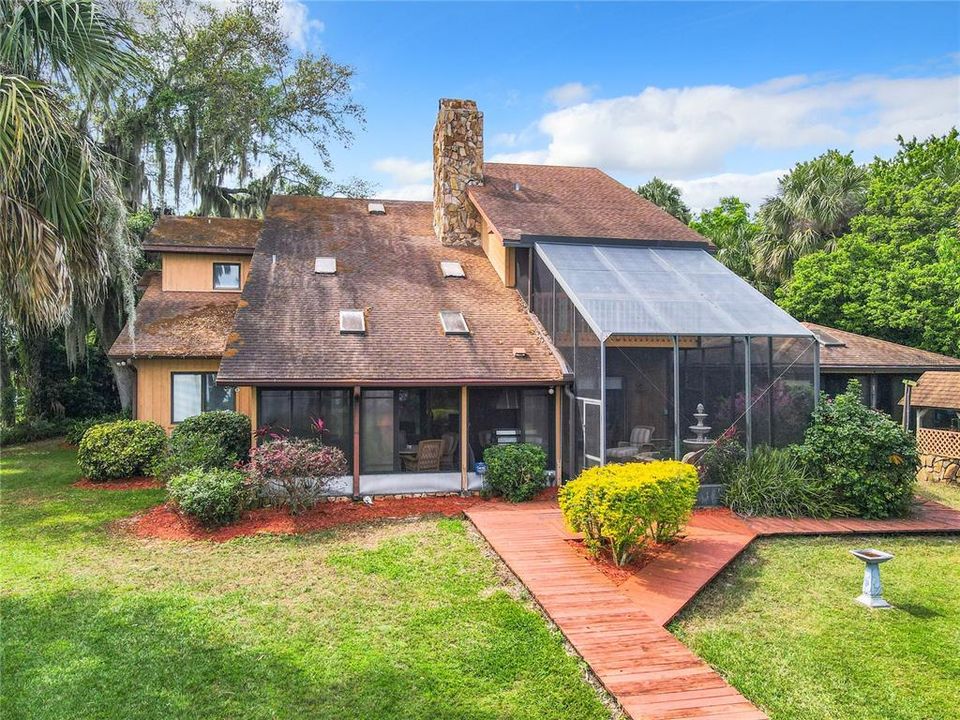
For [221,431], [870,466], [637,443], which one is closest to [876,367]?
[870,466]

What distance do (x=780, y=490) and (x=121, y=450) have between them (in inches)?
468

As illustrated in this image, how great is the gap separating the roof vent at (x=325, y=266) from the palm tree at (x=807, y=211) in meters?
15.7

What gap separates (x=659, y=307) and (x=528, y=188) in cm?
653

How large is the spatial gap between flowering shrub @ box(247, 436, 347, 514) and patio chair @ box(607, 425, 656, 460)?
4606 mm

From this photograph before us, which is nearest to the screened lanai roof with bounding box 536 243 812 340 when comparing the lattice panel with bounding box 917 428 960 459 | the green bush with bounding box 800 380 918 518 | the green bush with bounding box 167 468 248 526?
the green bush with bounding box 800 380 918 518

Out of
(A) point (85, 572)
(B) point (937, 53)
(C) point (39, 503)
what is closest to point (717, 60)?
(B) point (937, 53)

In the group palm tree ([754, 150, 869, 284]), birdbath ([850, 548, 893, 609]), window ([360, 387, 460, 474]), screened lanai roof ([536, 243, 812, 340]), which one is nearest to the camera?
birdbath ([850, 548, 893, 609])

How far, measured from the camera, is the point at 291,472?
973 cm

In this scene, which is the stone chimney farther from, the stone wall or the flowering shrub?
the stone wall

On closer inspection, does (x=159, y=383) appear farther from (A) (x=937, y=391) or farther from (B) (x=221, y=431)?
(A) (x=937, y=391)

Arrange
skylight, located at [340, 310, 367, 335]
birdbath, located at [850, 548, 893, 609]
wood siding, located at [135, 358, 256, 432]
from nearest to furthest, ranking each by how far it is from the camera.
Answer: birdbath, located at [850, 548, 893, 609] < skylight, located at [340, 310, 367, 335] < wood siding, located at [135, 358, 256, 432]

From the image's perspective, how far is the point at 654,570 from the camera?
24.5ft

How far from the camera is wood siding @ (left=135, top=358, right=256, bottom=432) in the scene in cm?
1409

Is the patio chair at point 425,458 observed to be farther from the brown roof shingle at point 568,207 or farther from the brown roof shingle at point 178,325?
the brown roof shingle at point 178,325
